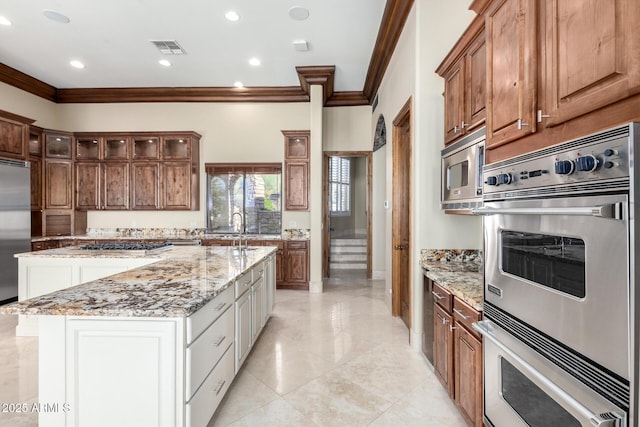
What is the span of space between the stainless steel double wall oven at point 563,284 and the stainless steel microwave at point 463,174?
0.55 metres

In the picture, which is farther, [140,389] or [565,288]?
[140,389]

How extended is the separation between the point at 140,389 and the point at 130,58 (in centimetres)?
501

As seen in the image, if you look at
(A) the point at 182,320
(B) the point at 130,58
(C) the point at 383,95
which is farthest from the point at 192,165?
(A) the point at 182,320

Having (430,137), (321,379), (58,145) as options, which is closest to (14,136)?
(58,145)

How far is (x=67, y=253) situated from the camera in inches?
138

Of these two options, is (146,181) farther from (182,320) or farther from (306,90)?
(182,320)

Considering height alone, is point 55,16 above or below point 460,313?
above

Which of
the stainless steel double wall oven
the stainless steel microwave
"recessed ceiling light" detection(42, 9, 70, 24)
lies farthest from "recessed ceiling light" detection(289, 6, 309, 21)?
the stainless steel double wall oven

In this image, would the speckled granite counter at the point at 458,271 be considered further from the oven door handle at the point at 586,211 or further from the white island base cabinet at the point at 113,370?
the white island base cabinet at the point at 113,370

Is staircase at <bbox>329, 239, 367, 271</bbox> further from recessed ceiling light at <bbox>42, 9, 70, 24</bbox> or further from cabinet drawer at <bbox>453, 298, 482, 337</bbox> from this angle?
recessed ceiling light at <bbox>42, 9, 70, 24</bbox>

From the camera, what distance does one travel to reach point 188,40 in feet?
14.2

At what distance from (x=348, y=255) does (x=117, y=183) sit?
5056 mm

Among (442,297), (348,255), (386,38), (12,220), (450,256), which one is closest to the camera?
(442,297)

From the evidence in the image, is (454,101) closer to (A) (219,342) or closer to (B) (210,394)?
(A) (219,342)
